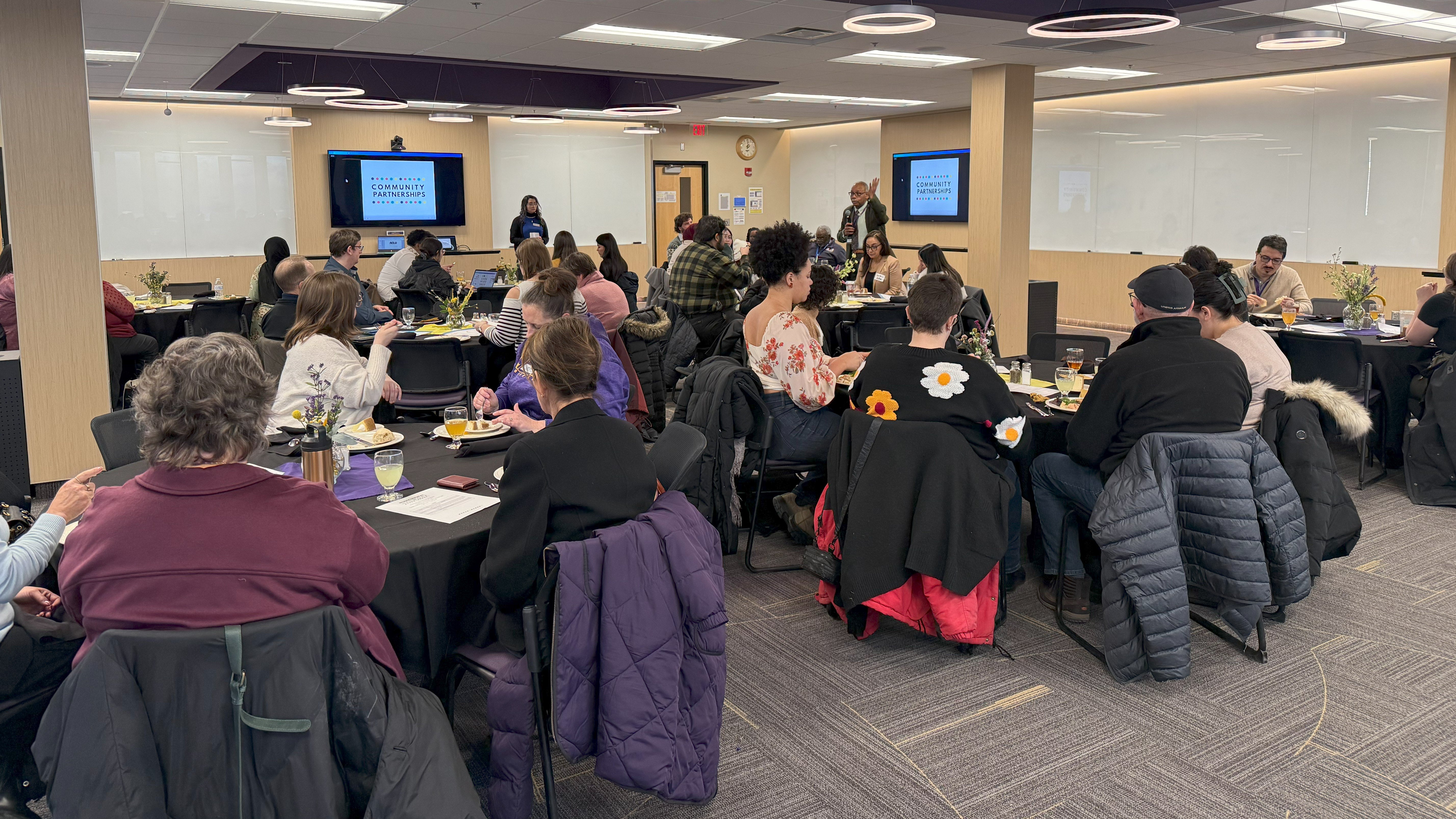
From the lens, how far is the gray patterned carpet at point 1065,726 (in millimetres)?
2820

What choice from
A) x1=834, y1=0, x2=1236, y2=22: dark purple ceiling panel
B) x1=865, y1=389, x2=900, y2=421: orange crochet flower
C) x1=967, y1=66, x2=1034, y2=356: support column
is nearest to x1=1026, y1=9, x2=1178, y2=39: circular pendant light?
x1=834, y1=0, x2=1236, y2=22: dark purple ceiling panel

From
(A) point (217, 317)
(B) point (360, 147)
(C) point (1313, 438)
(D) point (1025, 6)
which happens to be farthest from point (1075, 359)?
(B) point (360, 147)

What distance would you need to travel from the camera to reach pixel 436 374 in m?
5.93

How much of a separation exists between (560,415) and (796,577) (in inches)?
91.9

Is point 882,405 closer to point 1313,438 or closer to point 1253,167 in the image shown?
point 1313,438

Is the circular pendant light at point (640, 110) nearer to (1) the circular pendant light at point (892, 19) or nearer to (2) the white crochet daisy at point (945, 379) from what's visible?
(1) the circular pendant light at point (892, 19)

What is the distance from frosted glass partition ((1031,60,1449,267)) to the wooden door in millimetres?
6325

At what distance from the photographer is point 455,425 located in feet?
11.5

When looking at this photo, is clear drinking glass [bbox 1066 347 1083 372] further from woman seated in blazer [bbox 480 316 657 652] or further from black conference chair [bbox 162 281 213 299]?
black conference chair [bbox 162 281 213 299]

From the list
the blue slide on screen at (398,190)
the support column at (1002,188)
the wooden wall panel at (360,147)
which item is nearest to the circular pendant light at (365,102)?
the wooden wall panel at (360,147)

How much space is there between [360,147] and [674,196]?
5.68 m

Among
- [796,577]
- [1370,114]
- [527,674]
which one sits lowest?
[796,577]

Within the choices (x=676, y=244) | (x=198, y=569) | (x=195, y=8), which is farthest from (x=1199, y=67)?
(x=198, y=569)

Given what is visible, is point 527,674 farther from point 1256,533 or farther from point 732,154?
point 732,154
